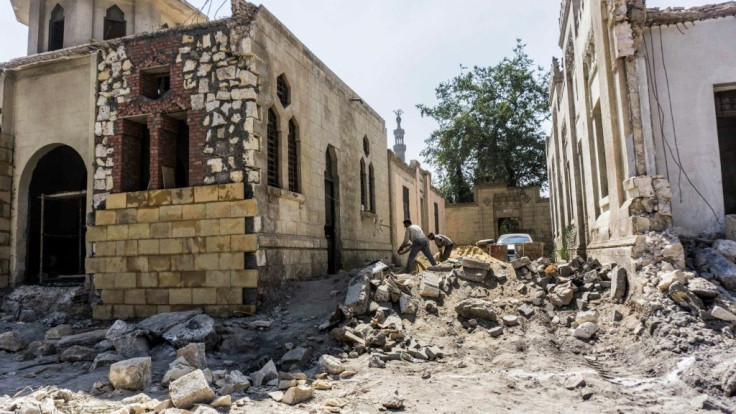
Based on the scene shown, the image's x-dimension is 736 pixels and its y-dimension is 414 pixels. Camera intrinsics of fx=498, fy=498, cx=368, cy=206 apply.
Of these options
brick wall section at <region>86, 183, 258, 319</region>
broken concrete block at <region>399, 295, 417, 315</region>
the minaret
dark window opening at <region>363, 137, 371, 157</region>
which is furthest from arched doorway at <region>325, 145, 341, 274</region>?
the minaret

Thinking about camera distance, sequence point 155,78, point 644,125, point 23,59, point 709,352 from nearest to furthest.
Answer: point 709,352 < point 644,125 < point 155,78 < point 23,59

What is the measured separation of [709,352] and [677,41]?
17.5 ft

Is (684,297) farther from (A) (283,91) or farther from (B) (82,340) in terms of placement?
(B) (82,340)

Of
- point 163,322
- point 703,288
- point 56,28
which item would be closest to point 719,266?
point 703,288

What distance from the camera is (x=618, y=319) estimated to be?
23.7 feet

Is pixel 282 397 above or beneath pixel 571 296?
beneath

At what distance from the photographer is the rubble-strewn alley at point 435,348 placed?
5258mm

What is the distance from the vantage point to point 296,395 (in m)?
5.45

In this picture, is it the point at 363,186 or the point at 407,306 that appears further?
the point at 363,186

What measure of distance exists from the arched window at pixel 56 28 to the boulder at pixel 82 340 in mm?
11376

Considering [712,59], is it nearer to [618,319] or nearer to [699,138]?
[699,138]

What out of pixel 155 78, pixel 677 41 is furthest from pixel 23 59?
pixel 677 41

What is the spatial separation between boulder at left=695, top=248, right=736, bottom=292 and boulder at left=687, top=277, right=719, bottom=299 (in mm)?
454

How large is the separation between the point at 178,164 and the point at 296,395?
7.13 m
